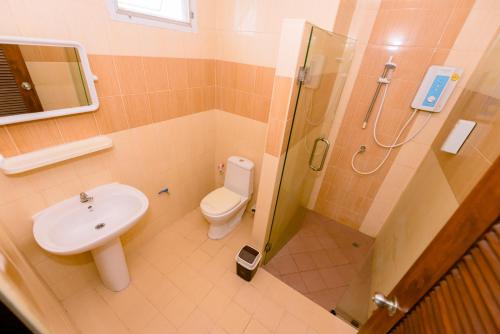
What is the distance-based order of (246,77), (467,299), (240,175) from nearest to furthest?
(467,299) < (246,77) < (240,175)

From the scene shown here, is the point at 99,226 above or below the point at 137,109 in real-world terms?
below

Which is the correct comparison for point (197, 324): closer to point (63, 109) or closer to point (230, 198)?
point (230, 198)

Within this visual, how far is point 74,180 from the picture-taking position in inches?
53.6

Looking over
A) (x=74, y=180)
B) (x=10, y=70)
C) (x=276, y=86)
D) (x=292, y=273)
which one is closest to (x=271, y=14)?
(x=276, y=86)

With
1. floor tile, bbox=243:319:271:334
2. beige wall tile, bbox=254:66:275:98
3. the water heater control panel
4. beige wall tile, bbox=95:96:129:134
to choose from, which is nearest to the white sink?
beige wall tile, bbox=95:96:129:134

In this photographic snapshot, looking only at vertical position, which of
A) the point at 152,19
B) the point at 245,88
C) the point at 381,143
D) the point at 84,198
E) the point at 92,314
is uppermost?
the point at 152,19

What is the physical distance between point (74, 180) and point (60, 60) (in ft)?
2.38

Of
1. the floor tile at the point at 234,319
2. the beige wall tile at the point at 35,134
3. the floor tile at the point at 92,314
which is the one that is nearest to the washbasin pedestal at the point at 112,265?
the floor tile at the point at 92,314

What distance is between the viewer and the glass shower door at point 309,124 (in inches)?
52.1

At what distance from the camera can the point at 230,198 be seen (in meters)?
2.16

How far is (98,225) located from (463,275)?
1.78 metres

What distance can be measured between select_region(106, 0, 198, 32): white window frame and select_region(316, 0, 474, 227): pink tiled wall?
1.53 metres

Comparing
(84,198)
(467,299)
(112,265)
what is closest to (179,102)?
(84,198)

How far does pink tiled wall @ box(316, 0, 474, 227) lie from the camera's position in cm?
155
